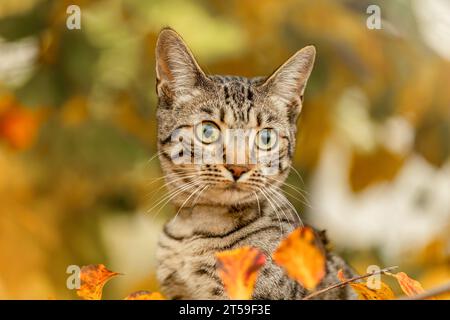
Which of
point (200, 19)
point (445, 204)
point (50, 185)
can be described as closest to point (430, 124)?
point (445, 204)

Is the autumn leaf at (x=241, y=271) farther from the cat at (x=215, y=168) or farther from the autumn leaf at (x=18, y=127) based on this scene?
the autumn leaf at (x=18, y=127)

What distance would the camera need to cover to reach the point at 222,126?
1097mm

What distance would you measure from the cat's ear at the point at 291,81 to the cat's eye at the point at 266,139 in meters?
0.05

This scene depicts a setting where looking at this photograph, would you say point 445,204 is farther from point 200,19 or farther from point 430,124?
point 200,19

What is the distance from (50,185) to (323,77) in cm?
63

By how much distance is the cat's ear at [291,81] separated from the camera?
1.14 m

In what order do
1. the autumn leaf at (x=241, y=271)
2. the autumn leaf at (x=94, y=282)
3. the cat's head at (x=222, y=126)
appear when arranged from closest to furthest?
the autumn leaf at (x=241, y=271), the autumn leaf at (x=94, y=282), the cat's head at (x=222, y=126)

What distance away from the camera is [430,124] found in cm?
160

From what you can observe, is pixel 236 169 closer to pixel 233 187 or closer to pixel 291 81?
pixel 233 187

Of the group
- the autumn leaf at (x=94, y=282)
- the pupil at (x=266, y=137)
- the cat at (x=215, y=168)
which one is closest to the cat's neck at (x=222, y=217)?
the cat at (x=215, y=168)

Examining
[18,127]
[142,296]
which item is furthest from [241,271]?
[18,127]

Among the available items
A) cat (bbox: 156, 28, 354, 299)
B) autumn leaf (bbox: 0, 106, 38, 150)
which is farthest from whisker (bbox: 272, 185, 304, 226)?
autumn leaf (bbox: 0, 106, 38, 150)

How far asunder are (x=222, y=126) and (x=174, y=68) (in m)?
0.13

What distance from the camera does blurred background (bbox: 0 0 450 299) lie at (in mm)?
1375
